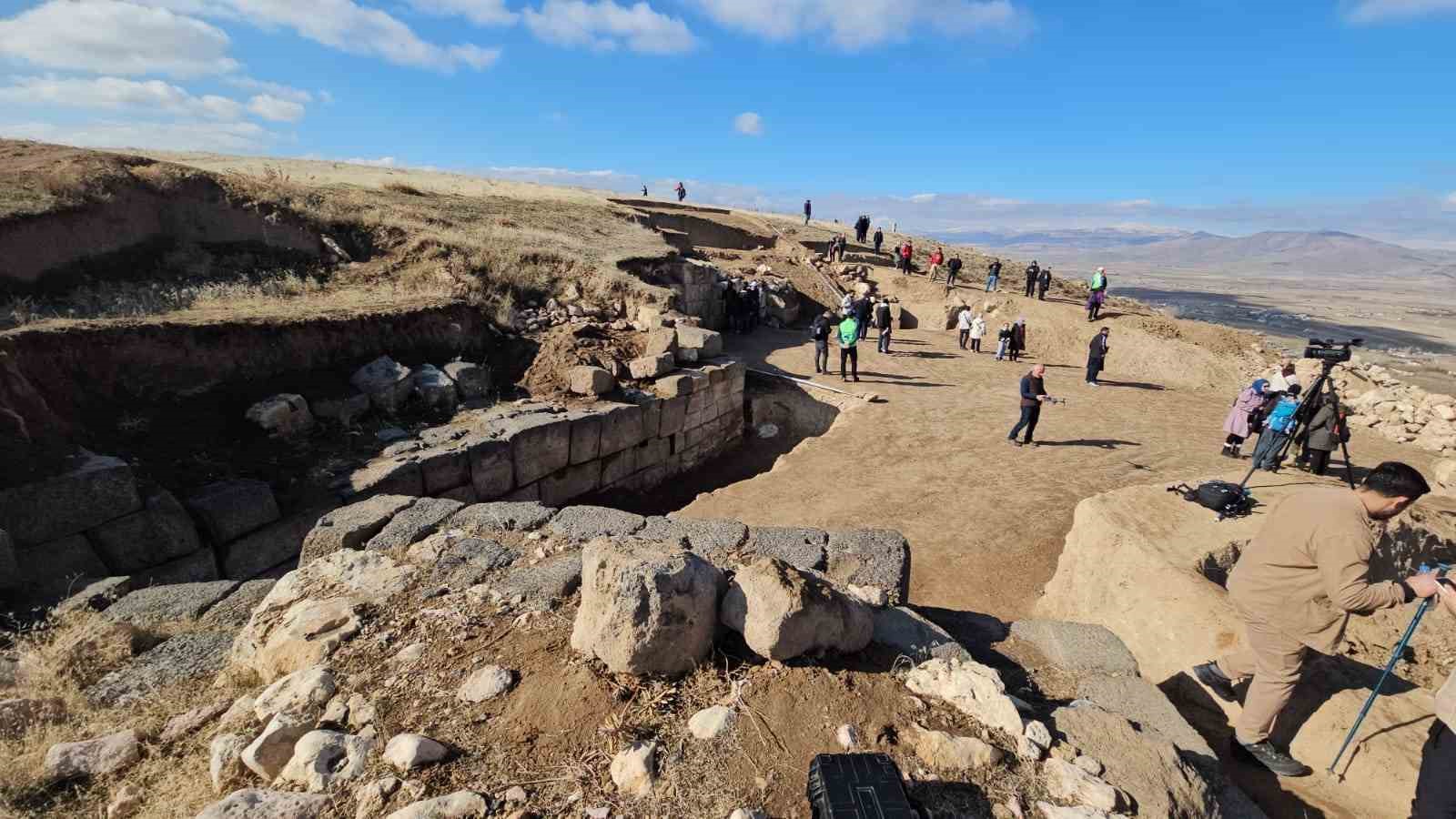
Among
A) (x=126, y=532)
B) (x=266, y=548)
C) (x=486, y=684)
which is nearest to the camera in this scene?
(x=486, y=684)

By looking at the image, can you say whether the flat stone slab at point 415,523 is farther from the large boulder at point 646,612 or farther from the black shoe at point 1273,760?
the black shoe at point 1273,760

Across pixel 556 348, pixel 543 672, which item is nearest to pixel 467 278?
pixel 556 348

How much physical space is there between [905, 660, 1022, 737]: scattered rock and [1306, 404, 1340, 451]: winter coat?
8633 mm

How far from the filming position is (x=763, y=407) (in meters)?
13.3

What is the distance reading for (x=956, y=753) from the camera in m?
2.74

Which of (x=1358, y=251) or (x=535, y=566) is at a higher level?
(x=1358, y=251)

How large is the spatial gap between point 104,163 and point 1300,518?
53.6 feet

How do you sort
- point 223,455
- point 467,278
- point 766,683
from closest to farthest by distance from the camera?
point 766,683, point 223,455, point 467,278

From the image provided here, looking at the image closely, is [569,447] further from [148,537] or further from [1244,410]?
[1244,410]

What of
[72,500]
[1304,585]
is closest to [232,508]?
[72,500]

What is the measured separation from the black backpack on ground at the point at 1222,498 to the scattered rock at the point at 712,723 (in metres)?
6.53

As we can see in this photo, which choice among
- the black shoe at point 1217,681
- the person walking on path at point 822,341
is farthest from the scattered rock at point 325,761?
the person walking on path at point 822,341

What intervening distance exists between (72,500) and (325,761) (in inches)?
186

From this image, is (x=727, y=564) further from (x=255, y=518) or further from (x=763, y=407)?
(x=763, y=407)
